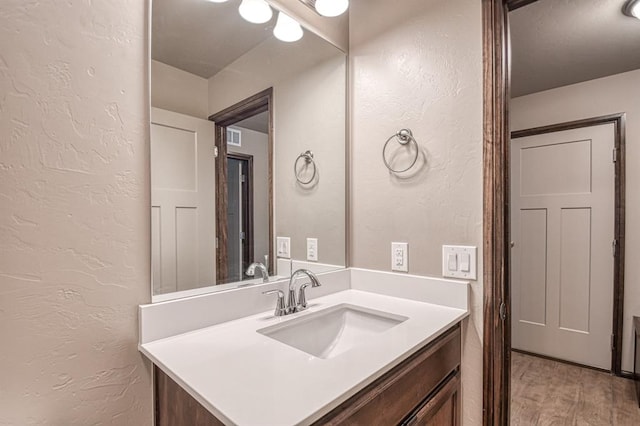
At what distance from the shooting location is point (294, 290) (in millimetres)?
1235

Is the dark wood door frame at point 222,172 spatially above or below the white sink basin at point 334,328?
above

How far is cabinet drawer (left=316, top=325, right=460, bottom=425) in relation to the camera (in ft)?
2.28

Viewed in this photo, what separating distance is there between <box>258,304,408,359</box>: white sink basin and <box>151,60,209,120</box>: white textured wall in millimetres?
784

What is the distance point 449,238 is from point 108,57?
4.13 feet

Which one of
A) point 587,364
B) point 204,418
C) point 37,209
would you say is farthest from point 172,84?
point 587,364

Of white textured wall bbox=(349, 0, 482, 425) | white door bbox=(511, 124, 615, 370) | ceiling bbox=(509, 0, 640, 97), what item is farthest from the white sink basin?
white door bbox=(511, 124, 615, 370)

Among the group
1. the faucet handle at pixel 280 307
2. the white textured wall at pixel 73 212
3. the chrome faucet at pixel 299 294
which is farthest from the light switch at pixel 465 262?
the white textured wall at pixel 73 212

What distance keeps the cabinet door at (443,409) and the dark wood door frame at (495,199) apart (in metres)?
0.11

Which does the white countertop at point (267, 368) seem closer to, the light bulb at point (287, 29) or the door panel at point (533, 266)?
the light bulb at point (287, 29)

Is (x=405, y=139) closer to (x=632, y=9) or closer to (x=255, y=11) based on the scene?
A: (x=255, y=11)

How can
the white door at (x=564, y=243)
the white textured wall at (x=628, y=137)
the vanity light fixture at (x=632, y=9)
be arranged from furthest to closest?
the white door at (x=564, y=243)
the white textured wall at (x=628, y=137)
the vanity light fixture at (x=632, y=9)

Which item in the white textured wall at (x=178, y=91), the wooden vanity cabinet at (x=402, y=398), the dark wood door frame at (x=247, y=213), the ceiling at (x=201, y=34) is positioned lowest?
the wooden vanity cabinet at (x=402, y=398)

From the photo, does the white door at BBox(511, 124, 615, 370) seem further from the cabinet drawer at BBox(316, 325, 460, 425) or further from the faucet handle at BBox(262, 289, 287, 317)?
the faucet handle at BBox(262, 289, 287, 317)

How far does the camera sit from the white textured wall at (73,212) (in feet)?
2.36
